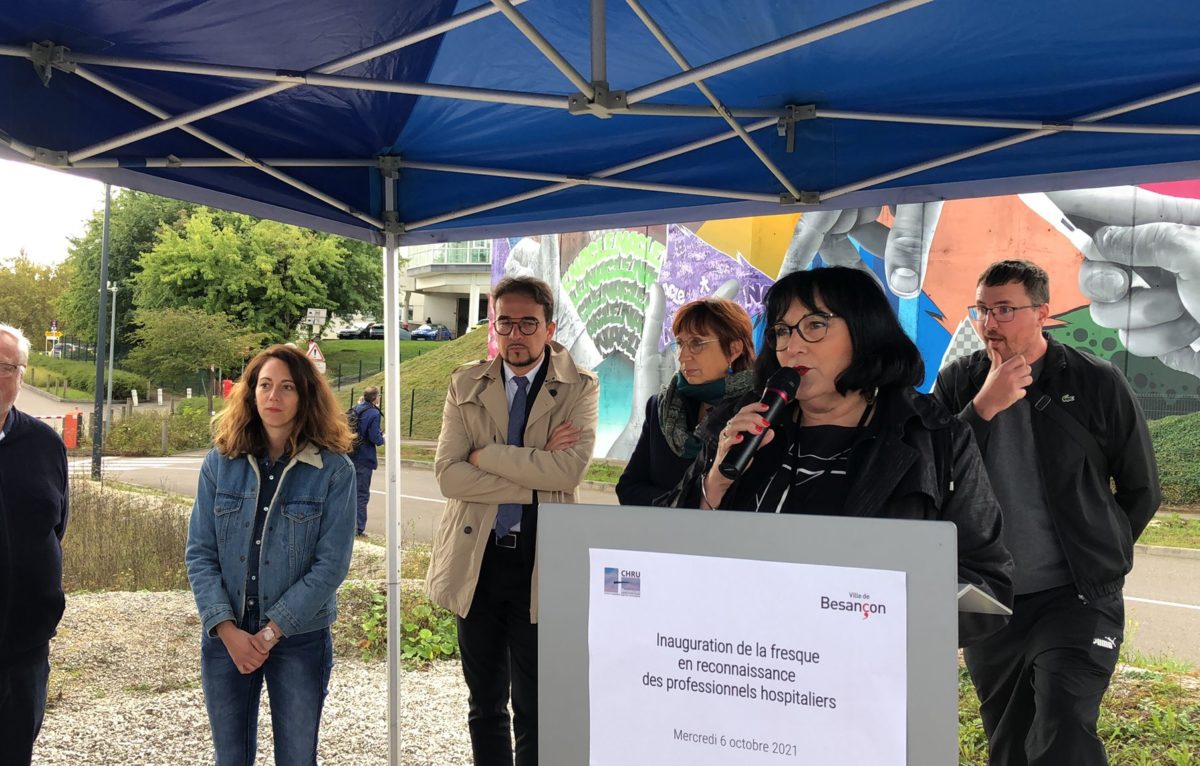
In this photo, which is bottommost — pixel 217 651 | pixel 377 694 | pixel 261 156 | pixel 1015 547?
pixel 377 694

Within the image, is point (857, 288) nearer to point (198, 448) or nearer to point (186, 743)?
point (186, 743)

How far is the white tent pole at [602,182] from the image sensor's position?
3.37 m

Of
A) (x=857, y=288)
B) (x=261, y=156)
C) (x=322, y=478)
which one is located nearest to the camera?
(x=857, y=288)

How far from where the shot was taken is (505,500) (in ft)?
10.2

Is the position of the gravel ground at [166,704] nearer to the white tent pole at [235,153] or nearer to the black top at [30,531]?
the black top at [30,531]

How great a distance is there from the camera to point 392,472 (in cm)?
374

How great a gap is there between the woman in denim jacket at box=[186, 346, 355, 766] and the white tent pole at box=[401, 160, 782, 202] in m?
1.03

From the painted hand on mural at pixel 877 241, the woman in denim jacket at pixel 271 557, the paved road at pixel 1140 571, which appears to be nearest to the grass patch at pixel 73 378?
the paved road at pixel 1140 571

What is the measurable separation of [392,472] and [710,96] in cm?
204

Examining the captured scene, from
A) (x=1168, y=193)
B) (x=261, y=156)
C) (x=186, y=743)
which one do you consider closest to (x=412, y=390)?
(x=1168, y=193)

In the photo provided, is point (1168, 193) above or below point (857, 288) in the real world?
above

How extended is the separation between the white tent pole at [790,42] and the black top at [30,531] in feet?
7.28

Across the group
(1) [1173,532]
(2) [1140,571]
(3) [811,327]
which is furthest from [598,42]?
(1) [1173,532]

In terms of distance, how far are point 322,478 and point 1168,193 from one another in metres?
15.1
